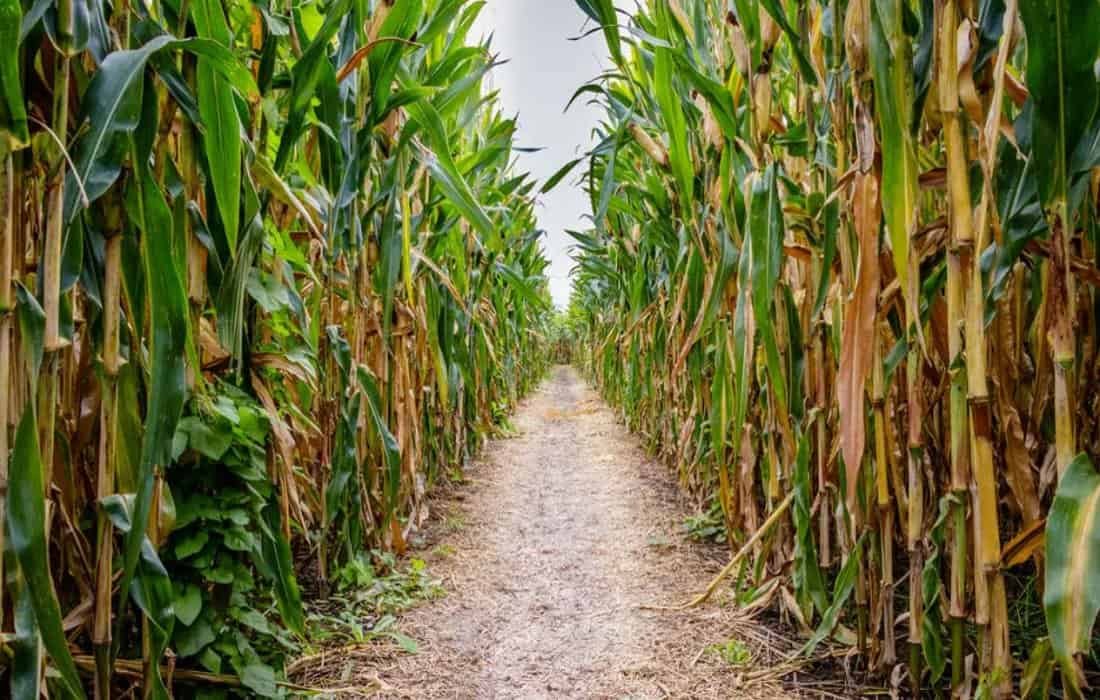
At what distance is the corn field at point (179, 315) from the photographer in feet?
2.13

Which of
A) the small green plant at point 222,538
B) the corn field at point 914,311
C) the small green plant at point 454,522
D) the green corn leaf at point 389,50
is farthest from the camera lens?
the small green plant at point 454,522

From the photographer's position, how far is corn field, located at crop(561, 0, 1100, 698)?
2.20 ft

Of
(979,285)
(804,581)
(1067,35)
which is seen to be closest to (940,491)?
(804,581)

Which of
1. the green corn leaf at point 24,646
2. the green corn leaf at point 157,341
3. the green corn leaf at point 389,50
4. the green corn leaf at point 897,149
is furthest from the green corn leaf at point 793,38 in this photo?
the green corn leaf at point 24,646

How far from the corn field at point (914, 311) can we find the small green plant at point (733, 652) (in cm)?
15

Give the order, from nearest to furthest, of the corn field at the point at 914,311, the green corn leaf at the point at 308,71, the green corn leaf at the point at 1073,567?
the green corn leaf at the point at 1073,567 < the corn field at the point at 914,311 < the green corn leaf at the point at 308,71

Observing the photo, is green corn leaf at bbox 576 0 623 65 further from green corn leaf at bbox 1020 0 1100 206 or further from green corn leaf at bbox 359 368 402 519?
green corn leaf at bbox 359 368 402 519

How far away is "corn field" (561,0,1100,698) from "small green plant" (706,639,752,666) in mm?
147

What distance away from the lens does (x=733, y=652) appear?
135 cm

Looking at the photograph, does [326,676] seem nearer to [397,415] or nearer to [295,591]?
[295,591]

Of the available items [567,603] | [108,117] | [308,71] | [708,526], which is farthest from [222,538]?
[708,526]

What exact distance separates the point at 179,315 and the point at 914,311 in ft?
2.83

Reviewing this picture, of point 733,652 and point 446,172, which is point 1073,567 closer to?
point 733,652

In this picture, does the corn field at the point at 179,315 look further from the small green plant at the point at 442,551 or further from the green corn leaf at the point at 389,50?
the small green plant at the point at 442,551
